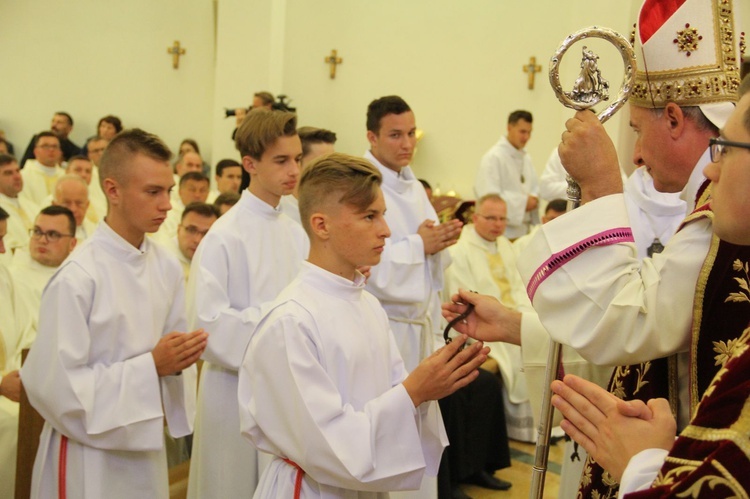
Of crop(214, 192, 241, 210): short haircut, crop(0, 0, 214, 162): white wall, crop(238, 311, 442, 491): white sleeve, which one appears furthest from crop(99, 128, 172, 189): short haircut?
crop(0, 0, 214, 162): white wall

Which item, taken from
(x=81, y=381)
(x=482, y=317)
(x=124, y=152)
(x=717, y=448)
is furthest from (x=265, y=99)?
(x=717, y=448)

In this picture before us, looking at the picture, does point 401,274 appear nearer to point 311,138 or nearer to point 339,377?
point 311,138

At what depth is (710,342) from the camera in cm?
185

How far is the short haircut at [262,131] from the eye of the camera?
411 centimetres

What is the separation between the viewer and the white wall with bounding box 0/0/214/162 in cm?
1391

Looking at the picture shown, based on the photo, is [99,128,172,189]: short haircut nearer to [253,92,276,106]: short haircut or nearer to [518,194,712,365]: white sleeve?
[518,194,712,365]: white sleeve

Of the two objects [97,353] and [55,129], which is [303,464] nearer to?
[97,353]

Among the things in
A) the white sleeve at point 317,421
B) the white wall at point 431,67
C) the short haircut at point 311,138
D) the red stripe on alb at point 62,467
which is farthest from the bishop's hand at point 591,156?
the white wall at point 431,67

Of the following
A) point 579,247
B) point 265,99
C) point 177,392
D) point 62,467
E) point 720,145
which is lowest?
point 62,467

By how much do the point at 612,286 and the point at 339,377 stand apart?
38.0 inches

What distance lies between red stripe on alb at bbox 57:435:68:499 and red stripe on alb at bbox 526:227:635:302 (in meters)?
2.07

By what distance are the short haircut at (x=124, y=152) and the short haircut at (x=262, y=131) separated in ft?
2.41

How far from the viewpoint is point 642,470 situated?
1.53 metres

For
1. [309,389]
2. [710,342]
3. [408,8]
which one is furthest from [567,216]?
[408,8]
